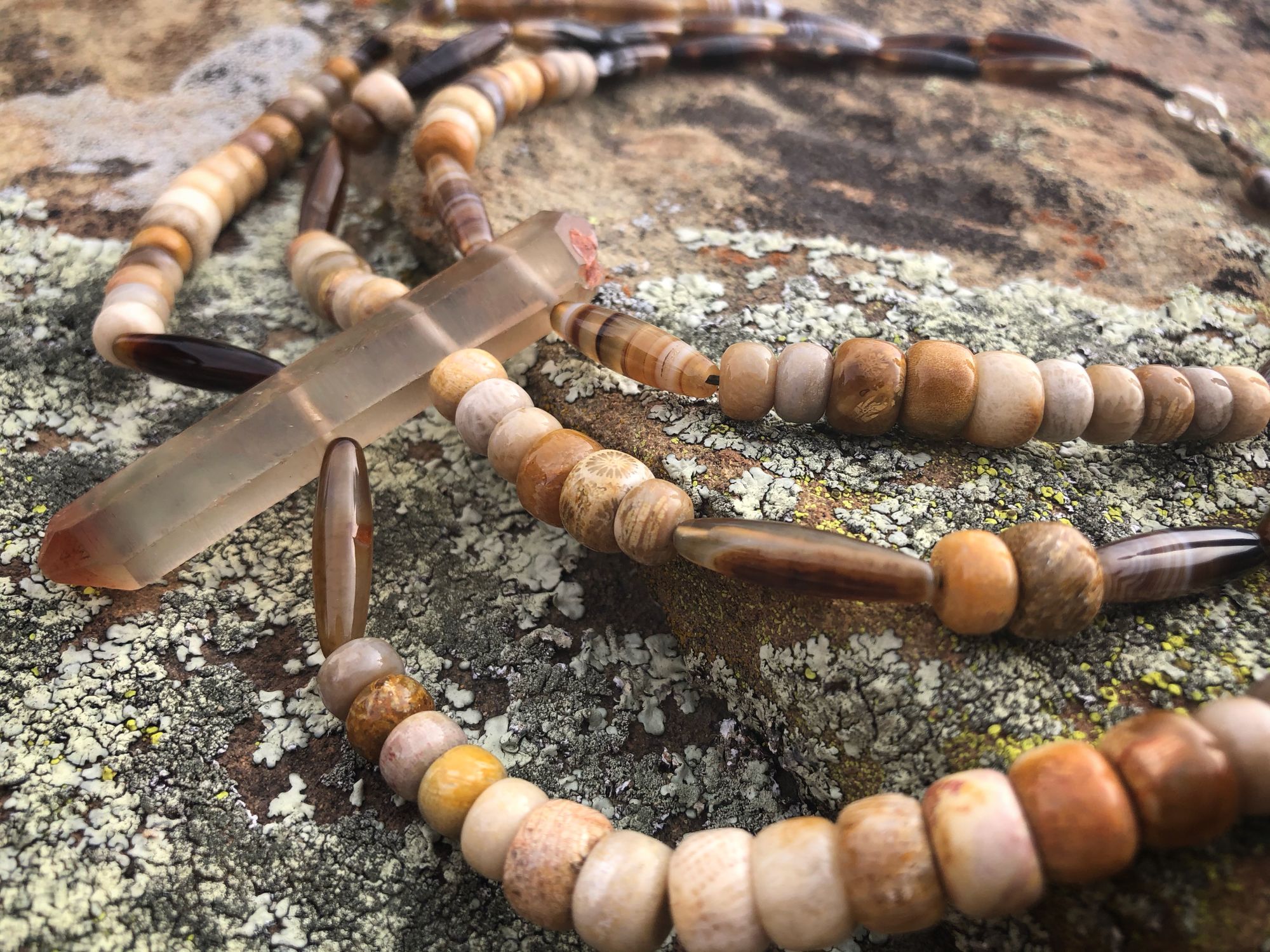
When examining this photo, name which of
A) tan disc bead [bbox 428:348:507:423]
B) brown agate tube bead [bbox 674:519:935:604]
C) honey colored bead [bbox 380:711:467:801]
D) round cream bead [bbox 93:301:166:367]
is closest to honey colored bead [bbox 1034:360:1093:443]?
brown agate tube bead [bbox 674:519:935:604]

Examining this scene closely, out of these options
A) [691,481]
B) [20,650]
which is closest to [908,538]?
[691,481]

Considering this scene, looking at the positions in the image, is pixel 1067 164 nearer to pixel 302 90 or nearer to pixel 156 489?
pixel 302 90

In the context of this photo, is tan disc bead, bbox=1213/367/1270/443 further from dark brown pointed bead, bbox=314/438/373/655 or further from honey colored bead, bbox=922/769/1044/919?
dark brown pointed bead, bbox=314/438/373/655

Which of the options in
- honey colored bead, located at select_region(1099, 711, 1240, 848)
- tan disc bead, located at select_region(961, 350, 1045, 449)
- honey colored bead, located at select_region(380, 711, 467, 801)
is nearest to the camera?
honey colored bead, located at select_region(1099, 711, 1240, 848)

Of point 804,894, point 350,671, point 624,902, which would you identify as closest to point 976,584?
point 804,894

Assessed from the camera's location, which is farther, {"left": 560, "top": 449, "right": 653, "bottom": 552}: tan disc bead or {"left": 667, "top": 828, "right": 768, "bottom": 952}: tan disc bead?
{"left": 560, "top": 449, "right": 653, "bottom": 552}: tan disc bead

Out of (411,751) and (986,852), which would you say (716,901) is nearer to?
(986,852)

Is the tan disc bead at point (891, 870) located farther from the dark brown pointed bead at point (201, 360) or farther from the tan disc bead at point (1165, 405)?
the dark brown pointed bead at point (201, 360)

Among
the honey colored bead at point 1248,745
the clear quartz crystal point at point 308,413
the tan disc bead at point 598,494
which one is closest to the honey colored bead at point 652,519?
the tan disc bead at point 598,494
